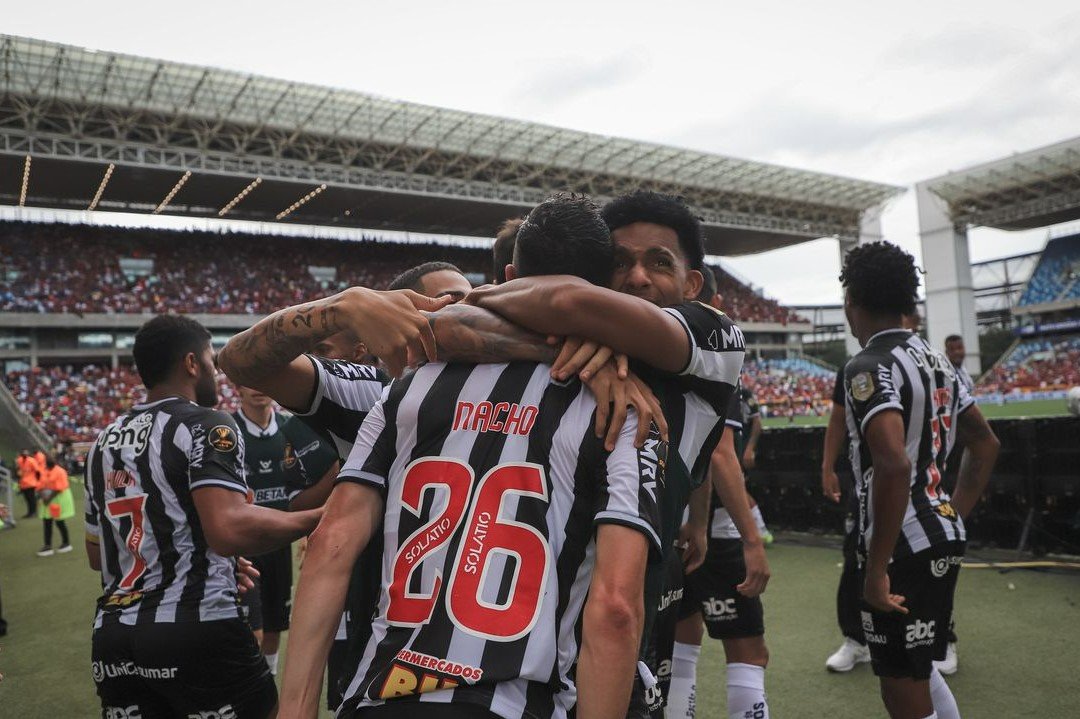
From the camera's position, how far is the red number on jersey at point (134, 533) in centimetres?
298

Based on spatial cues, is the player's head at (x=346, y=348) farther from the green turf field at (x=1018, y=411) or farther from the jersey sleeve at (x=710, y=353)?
the green turf field at (x=1018, y=411)

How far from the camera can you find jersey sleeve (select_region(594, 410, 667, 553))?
1.41 metres

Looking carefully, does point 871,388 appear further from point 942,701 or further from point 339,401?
point 339,401

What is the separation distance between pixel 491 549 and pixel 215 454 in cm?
196

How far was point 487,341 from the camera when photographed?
1655 mm

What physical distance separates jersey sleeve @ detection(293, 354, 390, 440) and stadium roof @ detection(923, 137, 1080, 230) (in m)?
46.8

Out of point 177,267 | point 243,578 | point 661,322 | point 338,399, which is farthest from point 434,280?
point 177,267

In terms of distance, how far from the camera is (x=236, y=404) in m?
32.6

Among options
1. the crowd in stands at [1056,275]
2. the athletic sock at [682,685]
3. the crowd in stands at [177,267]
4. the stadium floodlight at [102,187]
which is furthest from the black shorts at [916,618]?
the crowd in stands at [1056,275]

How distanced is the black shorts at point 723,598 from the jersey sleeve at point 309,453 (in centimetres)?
235

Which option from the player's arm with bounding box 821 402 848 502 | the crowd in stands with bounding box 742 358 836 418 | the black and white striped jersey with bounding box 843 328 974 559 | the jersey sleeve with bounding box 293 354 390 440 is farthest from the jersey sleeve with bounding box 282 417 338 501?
the crowd in stands with bounding box 742 358 836 418

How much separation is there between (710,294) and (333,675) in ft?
7.17

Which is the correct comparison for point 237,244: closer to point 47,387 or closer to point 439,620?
point 47,387

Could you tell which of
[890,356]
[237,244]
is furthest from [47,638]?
[237,244]
